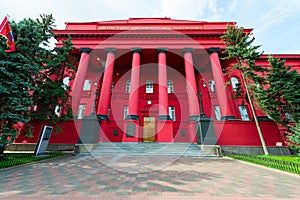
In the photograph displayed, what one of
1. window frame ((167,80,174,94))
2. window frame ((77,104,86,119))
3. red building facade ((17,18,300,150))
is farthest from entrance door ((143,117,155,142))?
window frame ((77,104,86,119))

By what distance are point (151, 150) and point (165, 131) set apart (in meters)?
2.46

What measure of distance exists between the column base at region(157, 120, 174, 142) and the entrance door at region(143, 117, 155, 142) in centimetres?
325

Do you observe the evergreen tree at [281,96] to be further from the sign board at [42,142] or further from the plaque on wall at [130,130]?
the sign board at [42,142]

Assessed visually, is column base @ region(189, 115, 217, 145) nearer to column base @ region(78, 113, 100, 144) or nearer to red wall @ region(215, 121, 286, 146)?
red wall @ region(215, 121, 286, 146)

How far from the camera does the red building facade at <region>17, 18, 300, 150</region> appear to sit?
12.5m

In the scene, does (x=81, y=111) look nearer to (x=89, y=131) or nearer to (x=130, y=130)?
(x=89, y=131)

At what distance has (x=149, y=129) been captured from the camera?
16406 mm

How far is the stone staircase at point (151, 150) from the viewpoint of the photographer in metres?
10.2

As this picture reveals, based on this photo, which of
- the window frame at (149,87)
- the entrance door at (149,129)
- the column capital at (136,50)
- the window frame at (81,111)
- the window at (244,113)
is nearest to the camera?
the entrance door at (149,129)

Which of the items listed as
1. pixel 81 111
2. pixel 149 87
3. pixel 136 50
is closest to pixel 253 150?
pixel 149 87

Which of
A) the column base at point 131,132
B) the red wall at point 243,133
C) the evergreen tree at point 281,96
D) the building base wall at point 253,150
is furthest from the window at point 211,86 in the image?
the column base at point 131,132

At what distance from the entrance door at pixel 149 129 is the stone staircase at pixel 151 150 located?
362 centimetres

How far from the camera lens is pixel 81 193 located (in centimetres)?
348

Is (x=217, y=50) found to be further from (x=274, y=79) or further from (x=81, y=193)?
(x=81, y=193)
